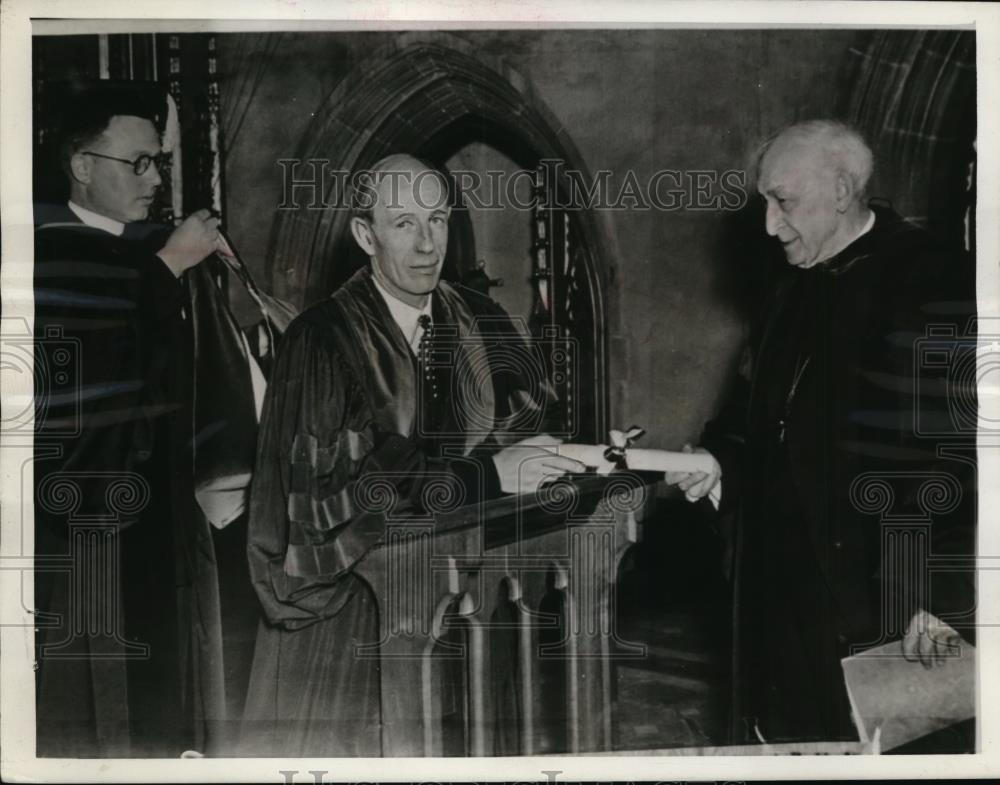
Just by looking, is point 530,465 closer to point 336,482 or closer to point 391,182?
point 336,482

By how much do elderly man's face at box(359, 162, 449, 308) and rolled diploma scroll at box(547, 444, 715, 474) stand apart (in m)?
0.82

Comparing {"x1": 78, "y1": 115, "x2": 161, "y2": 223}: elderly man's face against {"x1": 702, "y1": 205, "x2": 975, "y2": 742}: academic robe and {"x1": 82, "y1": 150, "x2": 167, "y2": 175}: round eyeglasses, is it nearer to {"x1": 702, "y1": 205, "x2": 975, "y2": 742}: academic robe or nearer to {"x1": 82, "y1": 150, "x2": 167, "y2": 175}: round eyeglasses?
{"x1": 82, "y1": 150, "x2": 167, "y2": 175}: round eyeglasses

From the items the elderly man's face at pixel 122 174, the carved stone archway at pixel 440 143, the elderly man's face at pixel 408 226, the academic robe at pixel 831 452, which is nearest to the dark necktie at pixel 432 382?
the elderly man's face at pixel 408 226

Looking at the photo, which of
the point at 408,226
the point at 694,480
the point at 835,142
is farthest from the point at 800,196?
the point at 408,226

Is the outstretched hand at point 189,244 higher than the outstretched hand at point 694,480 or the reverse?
higher

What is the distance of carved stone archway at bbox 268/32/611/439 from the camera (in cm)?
372

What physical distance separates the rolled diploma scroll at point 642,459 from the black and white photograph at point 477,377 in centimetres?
2

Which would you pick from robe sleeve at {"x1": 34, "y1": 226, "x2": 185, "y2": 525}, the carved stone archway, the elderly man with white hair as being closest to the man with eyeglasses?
robe sleeve at {"x1": 34, "y1": 226, "x2": 185, "y2": 525}

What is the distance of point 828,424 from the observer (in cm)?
375

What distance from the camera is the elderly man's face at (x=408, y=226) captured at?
3.73 m

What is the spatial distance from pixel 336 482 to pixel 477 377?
0.62 meters

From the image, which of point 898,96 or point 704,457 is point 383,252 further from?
point 898,96

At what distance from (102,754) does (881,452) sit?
297cm

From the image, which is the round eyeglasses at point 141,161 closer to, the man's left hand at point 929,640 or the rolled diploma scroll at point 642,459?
the rolled diploma scroll at point 642,459
